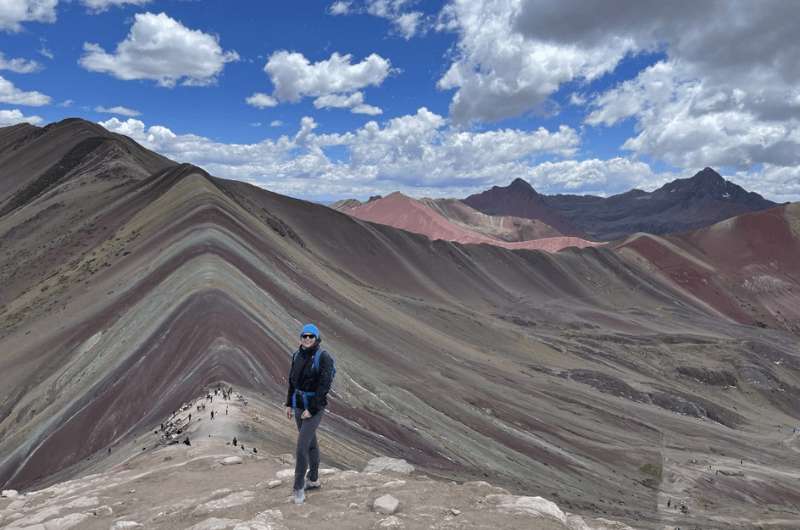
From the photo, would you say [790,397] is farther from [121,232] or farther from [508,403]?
[121,232]

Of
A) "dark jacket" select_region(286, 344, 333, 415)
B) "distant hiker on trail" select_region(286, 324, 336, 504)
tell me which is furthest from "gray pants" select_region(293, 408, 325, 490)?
"dark jacket" select_region(286, 344, 333, 415)

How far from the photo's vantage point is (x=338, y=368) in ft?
96.1

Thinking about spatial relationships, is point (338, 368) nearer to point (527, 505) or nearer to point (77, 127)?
point (527, 505)

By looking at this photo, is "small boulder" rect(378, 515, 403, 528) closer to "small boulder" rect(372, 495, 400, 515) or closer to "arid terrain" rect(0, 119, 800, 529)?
"arid terrain" rect(0, 119, 800, 529)

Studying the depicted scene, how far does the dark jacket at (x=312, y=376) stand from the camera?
8547 mm

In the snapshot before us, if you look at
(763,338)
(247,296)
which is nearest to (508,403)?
(247,296)

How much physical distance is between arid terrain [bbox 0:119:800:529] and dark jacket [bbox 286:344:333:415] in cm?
153

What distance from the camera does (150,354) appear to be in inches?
936

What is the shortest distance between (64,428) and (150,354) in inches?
159

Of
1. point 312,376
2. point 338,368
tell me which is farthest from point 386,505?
point 338,368

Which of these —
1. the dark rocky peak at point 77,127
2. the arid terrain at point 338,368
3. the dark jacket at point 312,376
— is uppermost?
the dark rocky peak at point 77,127

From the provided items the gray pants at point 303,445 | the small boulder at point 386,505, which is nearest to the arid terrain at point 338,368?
the small boulder at point 386,505

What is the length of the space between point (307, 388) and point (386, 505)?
6.67ft

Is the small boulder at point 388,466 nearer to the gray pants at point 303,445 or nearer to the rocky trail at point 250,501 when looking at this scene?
the rocky trail at point 250,501
